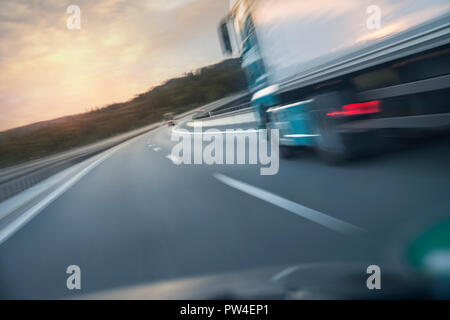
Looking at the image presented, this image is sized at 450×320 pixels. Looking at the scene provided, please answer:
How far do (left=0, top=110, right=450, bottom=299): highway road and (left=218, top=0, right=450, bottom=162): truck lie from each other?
755 millimetres

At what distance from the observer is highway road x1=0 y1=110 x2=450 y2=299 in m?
3.75

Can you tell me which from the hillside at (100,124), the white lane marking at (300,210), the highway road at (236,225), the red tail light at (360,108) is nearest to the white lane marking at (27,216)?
the highway road at (236,225)

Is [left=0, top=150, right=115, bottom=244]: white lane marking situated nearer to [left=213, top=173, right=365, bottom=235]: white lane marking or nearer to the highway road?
the highway road

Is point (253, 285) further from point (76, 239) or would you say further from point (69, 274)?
point (76, 239)

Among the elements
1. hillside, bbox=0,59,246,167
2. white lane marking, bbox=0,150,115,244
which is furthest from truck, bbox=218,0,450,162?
hillside, bbox=0,59,246,167

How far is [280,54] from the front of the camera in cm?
775

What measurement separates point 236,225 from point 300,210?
0.85 m

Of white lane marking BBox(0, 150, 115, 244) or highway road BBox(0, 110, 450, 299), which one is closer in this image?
highway road BBox(0, 110, 450, 299)

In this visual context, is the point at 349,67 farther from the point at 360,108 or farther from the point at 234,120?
the point at 234,120

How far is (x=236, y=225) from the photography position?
16.2ft

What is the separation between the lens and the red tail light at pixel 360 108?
5.69m

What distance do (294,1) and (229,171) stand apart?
13.6 feet
